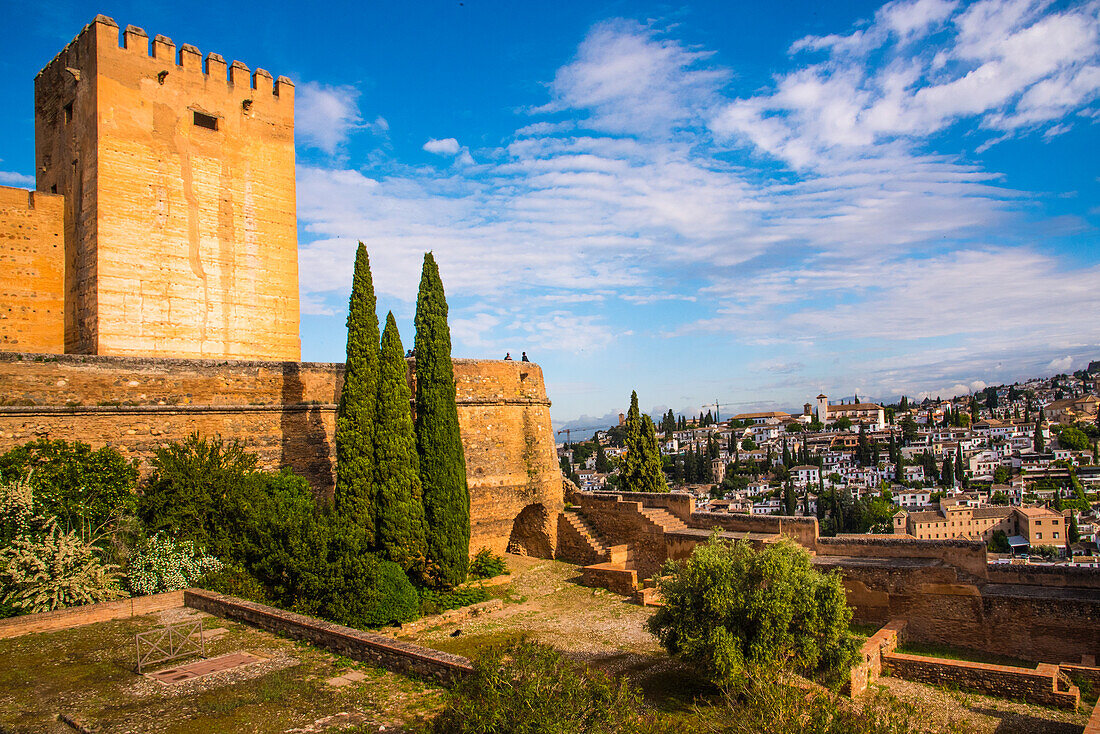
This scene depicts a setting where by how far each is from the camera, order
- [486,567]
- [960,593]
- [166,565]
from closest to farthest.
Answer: [166,565] → [960,593] → [486,567]

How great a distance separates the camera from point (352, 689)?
6180mm

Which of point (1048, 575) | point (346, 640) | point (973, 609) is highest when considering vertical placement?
point (346, 640)

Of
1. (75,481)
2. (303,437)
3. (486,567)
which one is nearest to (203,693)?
(75,481)

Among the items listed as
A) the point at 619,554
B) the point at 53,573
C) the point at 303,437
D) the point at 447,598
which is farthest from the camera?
the point at 619,554

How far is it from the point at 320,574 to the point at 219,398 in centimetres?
442

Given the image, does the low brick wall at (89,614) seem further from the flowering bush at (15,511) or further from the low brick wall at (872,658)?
the low brick wall at (872,658)

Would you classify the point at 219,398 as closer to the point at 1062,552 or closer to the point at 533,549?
the point at 533,549

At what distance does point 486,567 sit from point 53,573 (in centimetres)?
764

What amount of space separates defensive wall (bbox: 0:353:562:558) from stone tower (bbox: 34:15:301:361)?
2380 mm

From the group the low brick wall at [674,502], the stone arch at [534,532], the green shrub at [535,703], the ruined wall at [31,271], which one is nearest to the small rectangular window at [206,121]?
the ruined wall at [31,271]

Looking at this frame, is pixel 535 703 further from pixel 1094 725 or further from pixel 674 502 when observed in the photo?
pixel 674 502

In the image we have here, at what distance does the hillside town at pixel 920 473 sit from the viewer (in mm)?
54438

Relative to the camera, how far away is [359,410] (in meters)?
12.2

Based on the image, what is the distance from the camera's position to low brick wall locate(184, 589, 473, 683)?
629 cm
